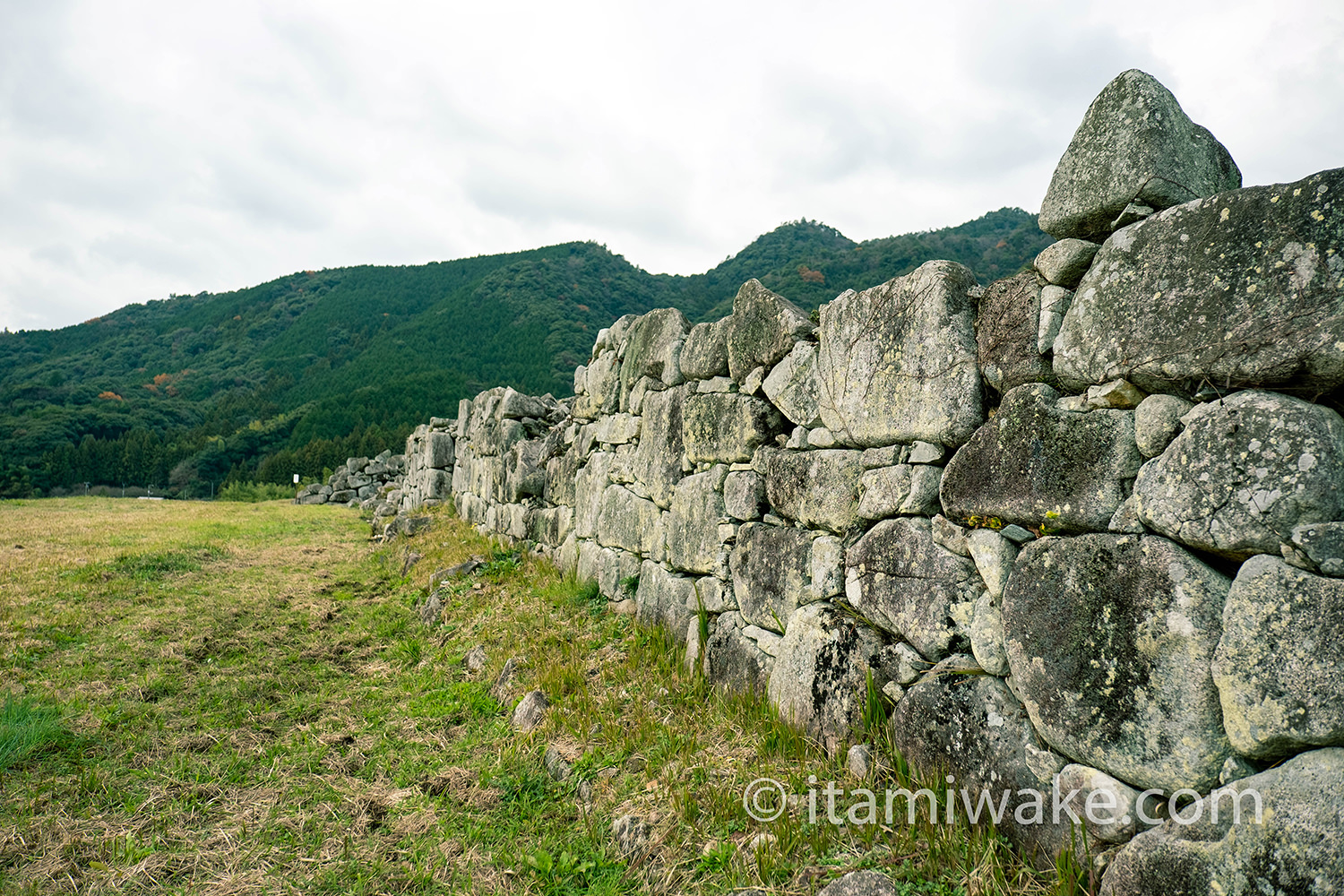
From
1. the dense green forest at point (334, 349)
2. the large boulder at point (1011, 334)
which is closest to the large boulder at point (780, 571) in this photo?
the large boulder at point (1011, 334)

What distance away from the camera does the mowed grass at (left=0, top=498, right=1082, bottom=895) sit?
273cm

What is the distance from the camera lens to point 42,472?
1352 inches

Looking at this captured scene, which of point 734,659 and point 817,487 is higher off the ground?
point 817,487

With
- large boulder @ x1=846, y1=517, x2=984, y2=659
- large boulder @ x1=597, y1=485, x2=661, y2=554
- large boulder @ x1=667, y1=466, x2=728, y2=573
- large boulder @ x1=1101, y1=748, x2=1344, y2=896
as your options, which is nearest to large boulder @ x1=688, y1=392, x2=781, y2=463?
large boulder @ x1=667, y1=466, x2=728, y2=573

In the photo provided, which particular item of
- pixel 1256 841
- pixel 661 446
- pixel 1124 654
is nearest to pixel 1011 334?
pixel 1124 654

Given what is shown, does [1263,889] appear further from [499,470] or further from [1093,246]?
[499,470]

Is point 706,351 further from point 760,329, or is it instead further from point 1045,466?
point 1045,466

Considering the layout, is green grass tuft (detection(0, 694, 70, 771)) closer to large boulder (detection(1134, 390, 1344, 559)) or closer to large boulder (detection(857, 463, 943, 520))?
large boulder (detection(857, 463, 943, 520))

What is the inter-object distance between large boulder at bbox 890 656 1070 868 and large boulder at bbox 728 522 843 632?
78cm

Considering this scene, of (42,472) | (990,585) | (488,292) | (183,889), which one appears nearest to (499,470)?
(183,889)

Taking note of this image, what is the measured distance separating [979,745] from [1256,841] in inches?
34.0

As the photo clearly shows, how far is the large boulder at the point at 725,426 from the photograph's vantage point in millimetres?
4160

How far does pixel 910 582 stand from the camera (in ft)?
9.32

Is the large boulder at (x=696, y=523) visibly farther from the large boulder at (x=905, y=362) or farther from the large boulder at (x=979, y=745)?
the large boulder at (x=979, y=745)
